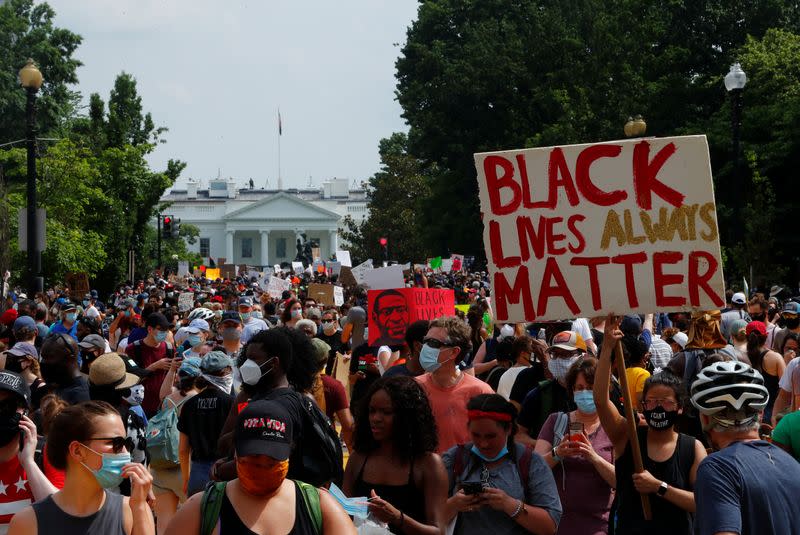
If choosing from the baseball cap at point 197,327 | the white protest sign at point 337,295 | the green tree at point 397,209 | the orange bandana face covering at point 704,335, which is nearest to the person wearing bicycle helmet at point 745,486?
the orange bandana face covering at point 704,335

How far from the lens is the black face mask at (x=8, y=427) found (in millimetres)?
5027

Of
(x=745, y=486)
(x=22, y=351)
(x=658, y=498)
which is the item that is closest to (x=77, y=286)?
(x=22, y=351)

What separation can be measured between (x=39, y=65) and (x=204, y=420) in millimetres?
58074

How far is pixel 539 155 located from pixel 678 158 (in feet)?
2.23

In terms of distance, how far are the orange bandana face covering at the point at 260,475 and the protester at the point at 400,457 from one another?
4.35 ft

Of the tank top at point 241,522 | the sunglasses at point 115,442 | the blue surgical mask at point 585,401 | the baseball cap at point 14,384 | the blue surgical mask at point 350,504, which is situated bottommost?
the blue surgical mask at point 350,504

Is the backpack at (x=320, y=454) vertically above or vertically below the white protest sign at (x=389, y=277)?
below

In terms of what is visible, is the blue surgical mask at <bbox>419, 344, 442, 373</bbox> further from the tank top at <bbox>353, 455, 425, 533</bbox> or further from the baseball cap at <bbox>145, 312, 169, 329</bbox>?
the baseball cap at <bbox>145, 312, 169, 329</bbox>

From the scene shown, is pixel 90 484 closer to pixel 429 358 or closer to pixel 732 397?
pixel 732 397

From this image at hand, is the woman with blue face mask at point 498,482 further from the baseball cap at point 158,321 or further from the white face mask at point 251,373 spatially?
the baseball cap at point 158,321

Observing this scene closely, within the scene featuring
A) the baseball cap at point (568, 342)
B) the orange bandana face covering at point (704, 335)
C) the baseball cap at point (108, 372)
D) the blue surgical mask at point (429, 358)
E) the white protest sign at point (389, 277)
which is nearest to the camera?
the blue surgical mask at point (429, 358)

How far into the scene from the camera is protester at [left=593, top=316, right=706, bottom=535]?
17.3 ft

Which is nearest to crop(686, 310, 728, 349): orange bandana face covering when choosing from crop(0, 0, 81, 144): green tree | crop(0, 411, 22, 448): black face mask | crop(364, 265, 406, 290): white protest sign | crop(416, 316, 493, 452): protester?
crop(416, 316, 493, 452): protester

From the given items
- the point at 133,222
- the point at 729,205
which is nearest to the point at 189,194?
the point at 133,222
